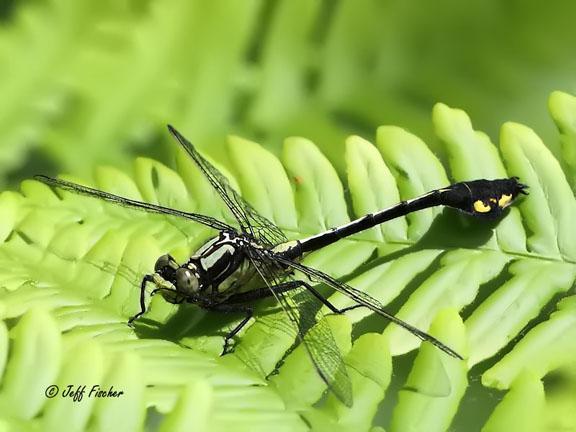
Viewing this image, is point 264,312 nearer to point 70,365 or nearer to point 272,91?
point 70,365

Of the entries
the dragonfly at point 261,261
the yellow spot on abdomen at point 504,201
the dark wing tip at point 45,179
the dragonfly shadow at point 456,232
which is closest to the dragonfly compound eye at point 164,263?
the dragonfly at point 261,261

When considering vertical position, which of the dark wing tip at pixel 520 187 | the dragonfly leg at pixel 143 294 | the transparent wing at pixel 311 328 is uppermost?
the dark wing tip at pixel 520 187

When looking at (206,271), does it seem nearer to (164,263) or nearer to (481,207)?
(164,263)

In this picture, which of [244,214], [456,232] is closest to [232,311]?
[244,214]

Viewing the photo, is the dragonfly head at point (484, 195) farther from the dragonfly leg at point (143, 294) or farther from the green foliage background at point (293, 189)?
the dragonfly leg at point (143, 294)

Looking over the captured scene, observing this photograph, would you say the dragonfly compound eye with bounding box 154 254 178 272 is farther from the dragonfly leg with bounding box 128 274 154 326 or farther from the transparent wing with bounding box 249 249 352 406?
the transparent wing with bounding box 249 249 352 406
